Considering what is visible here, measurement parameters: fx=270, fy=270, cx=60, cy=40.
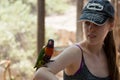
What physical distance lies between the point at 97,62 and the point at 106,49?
0.36ft

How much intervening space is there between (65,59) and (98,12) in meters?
0.23

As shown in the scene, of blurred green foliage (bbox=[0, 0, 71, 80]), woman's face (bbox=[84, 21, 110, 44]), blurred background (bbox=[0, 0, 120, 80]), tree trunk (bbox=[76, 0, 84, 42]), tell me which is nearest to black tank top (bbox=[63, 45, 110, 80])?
woman's face (bbox=[84, 21, 110, 44])

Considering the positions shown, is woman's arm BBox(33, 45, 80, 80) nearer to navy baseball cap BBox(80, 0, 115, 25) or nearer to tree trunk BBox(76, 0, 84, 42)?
navy baseball cap BBox(80, 0, 115, 25)

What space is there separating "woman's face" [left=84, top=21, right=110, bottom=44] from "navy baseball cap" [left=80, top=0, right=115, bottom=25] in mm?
24

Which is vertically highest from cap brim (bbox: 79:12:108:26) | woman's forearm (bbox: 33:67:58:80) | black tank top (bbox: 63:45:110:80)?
cap brim (bbox: 79:12:108:26)

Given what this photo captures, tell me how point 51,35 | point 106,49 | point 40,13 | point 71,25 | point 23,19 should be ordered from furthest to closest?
point 71,25 → point 51,35 → point 23,19 → point 40,13 → point 106,49

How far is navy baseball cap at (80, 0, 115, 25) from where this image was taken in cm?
106

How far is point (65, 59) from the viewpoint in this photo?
1.05 meters

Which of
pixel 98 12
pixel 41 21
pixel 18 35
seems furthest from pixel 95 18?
pixel 18 35

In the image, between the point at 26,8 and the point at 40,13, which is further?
the point at 26,8

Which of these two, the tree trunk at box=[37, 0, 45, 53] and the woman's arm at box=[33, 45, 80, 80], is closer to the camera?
the woman's arm at box=[33, 45, 80, 80]

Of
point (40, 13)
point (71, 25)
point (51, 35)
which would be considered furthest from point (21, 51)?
point (40, 13)

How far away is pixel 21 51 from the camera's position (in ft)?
15.2

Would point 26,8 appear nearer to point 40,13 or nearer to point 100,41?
point 40,13
